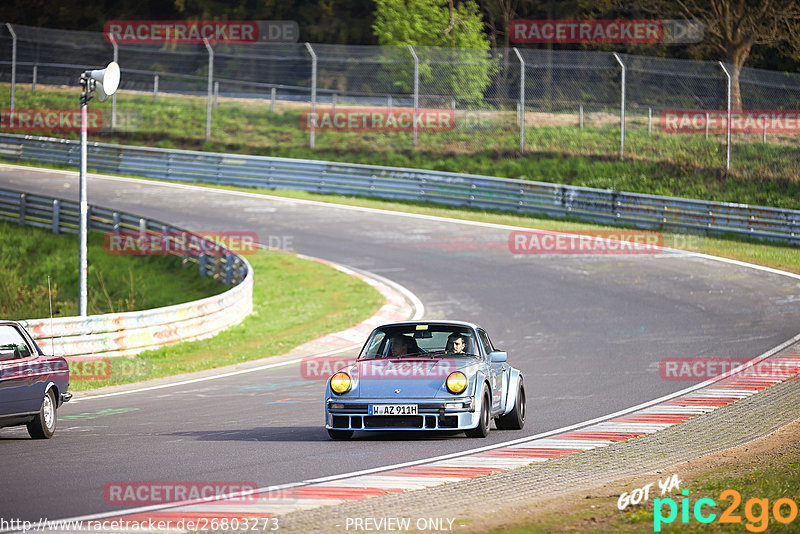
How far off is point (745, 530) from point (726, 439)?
4.51 m

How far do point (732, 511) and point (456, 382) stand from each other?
3.95 meters

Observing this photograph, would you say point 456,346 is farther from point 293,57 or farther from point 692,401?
point 293,57

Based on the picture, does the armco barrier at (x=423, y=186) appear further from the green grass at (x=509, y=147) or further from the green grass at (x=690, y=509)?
the green grass at (x=690, y=509)

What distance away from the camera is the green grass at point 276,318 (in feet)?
58.8

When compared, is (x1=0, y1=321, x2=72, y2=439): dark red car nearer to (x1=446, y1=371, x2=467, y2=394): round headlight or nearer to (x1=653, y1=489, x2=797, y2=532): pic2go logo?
(x1=446, y1=371, x2=467, y2=394): round headlight

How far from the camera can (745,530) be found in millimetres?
6535

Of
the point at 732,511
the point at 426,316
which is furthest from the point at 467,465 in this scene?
the point at 426,316

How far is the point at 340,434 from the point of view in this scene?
35.7ft

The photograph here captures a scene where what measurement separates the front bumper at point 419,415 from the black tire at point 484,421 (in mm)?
275

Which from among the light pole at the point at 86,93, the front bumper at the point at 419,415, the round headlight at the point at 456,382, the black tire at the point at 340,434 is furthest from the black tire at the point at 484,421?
the light pole at the point at 86,93

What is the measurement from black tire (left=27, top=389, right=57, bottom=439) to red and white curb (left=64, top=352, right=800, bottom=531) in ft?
13.0

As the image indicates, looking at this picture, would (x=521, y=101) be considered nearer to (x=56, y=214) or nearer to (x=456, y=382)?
(x=56, y=214)

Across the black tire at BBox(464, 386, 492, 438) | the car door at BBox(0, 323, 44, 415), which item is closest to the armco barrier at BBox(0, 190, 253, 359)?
the car door at BBox(0, 323, 44, 415)

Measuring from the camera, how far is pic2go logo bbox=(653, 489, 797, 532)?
6715 millimetres
